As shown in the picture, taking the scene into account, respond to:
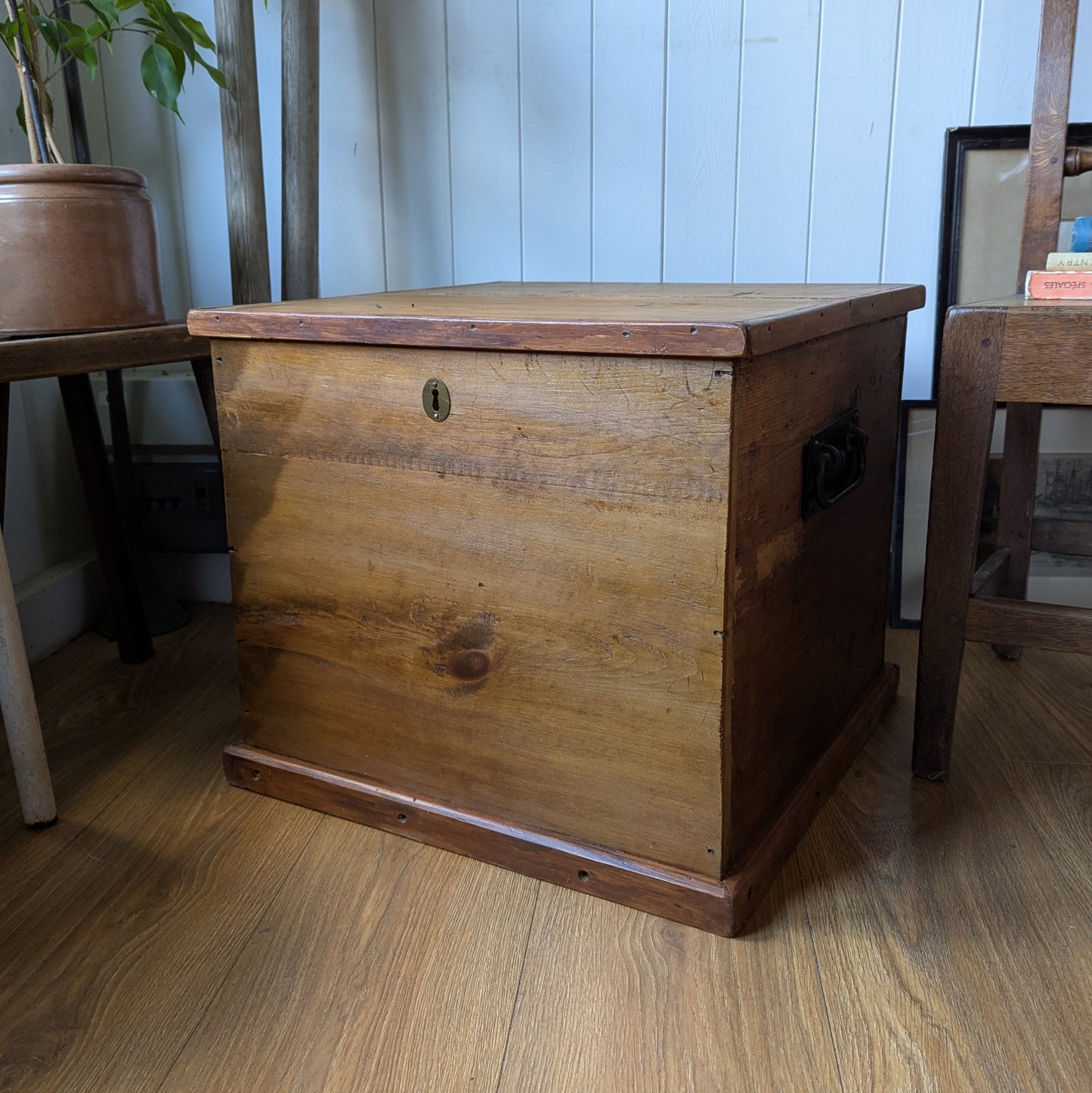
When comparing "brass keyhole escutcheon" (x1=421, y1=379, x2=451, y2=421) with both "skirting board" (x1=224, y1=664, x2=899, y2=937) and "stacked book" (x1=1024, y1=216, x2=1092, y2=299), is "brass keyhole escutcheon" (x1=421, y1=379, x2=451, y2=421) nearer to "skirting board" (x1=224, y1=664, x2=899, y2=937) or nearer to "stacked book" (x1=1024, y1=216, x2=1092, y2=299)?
"skirting board" (x1=224, y1=664, x2=899, y2=937)

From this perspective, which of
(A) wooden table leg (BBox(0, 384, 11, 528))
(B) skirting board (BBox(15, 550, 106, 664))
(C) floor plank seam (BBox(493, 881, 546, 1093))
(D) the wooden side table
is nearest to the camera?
(C) floor plank seam (BBox(493, 881, 546, 1093))

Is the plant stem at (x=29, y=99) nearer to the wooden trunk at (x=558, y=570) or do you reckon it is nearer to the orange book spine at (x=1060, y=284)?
the wooden trunk at (x=558, y=570)

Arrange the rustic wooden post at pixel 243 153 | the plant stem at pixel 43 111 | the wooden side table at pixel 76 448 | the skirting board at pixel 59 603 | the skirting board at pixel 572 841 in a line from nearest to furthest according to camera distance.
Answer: the skirting board at pixel 572 841, the wooden side table at pixel 76 448, the plant stem at pixel 43 111, the rustic wooden post at pixel 243 153, the skirting board at pixel 59 603

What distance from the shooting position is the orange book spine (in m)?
1.12

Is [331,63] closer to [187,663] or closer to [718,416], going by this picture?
[187,663]

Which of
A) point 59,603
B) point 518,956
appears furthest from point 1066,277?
point 59,603

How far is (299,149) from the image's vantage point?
1445mm

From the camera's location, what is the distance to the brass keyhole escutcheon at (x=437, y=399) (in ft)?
3.05

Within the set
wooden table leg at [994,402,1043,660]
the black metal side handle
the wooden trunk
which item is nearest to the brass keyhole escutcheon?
the wooden trunk

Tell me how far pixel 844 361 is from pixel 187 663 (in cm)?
102

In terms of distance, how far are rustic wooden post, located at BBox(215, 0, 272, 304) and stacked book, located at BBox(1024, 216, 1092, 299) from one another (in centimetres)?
97

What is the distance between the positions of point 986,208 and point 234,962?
1327 millimetres

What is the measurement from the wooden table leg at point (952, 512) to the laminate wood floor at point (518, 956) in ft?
0.25

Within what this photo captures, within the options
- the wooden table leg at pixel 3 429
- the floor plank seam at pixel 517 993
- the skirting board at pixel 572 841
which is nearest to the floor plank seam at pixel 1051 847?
the skirting board at pixel 572 841
